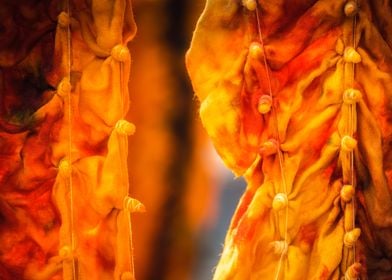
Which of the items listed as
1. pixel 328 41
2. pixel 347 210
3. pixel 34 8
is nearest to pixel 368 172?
pixel 347 210

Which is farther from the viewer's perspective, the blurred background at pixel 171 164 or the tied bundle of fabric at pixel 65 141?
the blurred background at pixel 171 164

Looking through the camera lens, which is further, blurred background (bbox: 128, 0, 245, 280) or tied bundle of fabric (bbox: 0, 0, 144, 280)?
blurred background (bbox: 128, 0, 245, 280)

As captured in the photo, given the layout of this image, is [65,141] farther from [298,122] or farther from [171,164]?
[298,122]

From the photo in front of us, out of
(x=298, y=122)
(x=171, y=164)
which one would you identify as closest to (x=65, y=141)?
(x=171, y=164)
